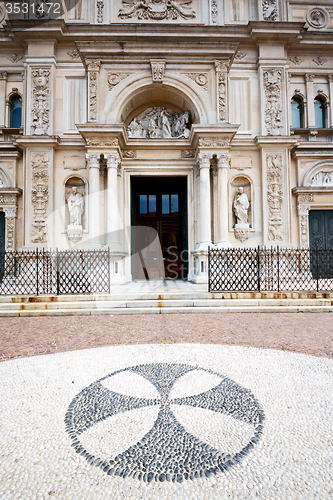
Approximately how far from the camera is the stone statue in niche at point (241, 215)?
13.0m

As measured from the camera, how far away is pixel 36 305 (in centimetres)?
729

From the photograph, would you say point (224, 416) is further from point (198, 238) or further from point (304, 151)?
point (304, 151)

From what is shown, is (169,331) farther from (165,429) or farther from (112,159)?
(112,159)

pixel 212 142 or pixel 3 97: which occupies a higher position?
pixel 3 97

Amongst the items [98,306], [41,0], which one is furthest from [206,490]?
[41,0]

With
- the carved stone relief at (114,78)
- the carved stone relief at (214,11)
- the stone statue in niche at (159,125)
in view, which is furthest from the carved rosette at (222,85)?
the carved stone relief at (114,78)

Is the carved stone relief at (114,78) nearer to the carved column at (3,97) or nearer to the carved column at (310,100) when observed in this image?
the carved column at (3,97)

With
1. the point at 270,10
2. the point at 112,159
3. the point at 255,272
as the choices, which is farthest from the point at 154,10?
the point at 255,272

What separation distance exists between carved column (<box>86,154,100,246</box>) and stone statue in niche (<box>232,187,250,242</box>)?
6729mm

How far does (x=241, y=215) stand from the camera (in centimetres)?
1320

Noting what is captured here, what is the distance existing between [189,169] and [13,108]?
1045cm

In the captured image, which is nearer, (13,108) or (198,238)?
(198,238)

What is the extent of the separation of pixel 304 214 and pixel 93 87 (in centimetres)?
1234

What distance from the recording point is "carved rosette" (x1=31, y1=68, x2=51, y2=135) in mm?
12872
